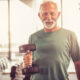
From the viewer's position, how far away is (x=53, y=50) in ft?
7.10

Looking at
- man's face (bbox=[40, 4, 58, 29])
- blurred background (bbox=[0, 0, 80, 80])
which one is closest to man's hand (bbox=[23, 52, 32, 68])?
blurred background (bbox=[0, 0, 80, 80])

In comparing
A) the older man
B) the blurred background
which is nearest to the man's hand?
the older man

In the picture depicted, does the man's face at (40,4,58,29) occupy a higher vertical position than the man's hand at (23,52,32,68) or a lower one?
higher

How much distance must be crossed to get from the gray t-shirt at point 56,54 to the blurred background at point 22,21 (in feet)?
0.28

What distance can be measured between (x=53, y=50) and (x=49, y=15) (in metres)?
0.40

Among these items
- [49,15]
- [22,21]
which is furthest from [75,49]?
[22,21]

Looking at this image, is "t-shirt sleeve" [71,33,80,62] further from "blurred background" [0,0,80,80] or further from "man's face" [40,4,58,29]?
"man's face" [40,4,58,29]

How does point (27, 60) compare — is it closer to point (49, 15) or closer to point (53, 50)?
point (53, 50)

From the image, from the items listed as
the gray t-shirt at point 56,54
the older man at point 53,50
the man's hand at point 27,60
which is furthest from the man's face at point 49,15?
the man's hand at point 27,60

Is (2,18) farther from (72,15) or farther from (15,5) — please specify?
(72,15)

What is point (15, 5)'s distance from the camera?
238cm

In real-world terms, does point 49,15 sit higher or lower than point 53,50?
higher

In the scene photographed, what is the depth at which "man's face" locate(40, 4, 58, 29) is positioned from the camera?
218 cm

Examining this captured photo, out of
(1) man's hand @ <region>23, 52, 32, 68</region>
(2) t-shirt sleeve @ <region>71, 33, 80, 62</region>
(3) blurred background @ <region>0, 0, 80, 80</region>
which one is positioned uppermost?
(3) blurred background @ <region>0, 0, 80, 80</region>
